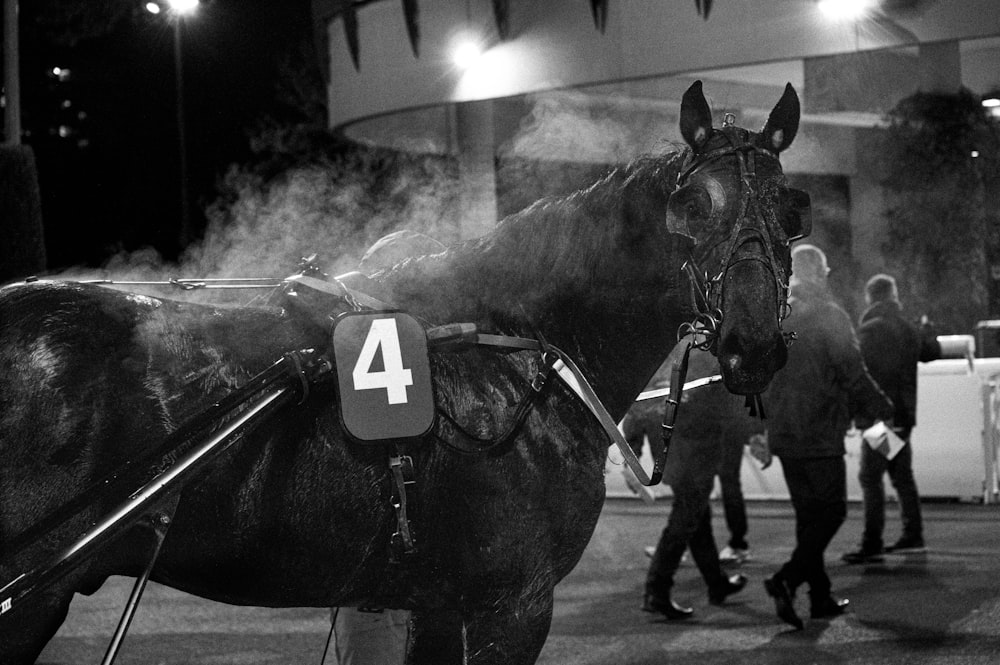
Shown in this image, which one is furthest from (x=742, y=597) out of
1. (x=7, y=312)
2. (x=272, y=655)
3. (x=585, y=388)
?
(x=7, y=312)

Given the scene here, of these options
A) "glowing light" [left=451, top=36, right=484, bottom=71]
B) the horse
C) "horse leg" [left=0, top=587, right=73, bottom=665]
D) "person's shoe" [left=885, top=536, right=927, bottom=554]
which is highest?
"glowing light" [left=451, top=36, right=484, bottom=71]

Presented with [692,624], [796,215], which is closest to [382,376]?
[796,215]

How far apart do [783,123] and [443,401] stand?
124 centimetres

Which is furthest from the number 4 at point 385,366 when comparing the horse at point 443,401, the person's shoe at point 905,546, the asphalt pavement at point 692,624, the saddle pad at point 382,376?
the person's shoe at point 905,546

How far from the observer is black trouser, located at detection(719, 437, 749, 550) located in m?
8.13

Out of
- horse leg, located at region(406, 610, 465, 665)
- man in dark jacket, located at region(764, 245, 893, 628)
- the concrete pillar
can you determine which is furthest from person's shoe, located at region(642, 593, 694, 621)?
horse leg, located at region(406, 610, 465, 665)

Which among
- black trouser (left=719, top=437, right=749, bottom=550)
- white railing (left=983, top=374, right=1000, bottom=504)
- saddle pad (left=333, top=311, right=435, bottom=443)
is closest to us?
saddle pad (left=333, top=311, right=435, bottom=443)

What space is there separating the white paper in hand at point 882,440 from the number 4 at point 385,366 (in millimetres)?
5367

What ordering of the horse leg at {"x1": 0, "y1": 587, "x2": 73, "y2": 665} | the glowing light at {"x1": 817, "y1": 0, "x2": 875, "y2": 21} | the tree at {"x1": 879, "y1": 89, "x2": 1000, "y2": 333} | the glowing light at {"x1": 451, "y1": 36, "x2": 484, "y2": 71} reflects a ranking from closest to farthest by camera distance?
the horse leg at {"x1": 0, "y1": 587, "x2": 73, "y2": 665}
the glowing light at {"x1": 817, "y1": 0, "x2": 875, "y2": 21}
the tree at {"x1": 879, "y1": 89, "x2": 1000, "y2": 333}
the glowing light at {"x1": 451, "y1": 36, "x2": 484, "y2": 71}

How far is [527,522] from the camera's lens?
2982 mm

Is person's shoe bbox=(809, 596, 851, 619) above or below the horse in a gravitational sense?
below

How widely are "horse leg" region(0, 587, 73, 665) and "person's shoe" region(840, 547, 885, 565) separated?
7090 mm

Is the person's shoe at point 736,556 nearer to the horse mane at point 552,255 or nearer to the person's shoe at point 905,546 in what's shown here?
the person's shoe at point 905,546

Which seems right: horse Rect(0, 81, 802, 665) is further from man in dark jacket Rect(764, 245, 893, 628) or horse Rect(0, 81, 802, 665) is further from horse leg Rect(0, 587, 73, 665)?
man in dark jacket Rect(764, 245, 893, 628)
